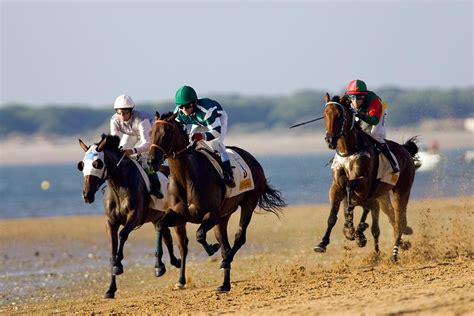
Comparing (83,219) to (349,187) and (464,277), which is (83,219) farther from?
(464,277)

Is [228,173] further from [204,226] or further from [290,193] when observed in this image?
[290,193]

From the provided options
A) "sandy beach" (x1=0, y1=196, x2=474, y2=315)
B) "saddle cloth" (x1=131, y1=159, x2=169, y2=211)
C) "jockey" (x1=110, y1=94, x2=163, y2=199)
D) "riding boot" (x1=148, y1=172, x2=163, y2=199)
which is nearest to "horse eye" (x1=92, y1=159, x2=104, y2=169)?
"jockey" (x1=110, y1=94, x2=163, y2=199)

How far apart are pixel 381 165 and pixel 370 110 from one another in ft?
2.61

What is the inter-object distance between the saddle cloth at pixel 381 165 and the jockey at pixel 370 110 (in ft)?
0.28

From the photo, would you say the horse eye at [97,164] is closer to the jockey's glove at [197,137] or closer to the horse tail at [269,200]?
the jockey's glove at [197,137]

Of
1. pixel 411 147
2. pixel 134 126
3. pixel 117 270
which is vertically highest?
pixel 134 126

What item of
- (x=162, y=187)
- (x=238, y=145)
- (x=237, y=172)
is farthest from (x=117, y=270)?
(x=238, y=145)

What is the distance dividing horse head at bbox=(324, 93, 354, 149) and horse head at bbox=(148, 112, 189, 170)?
2.06 meters

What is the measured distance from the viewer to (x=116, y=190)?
13820mm

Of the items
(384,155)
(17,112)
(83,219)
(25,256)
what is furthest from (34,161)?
(384,155)

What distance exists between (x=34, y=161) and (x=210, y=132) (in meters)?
102

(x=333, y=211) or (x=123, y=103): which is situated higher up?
(x=123, y=103)

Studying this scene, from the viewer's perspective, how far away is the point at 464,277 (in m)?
12.5

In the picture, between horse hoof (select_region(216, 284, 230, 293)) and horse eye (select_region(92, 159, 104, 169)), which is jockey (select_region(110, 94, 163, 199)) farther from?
horse hoof (select_region(216, 284, 230, 293))
